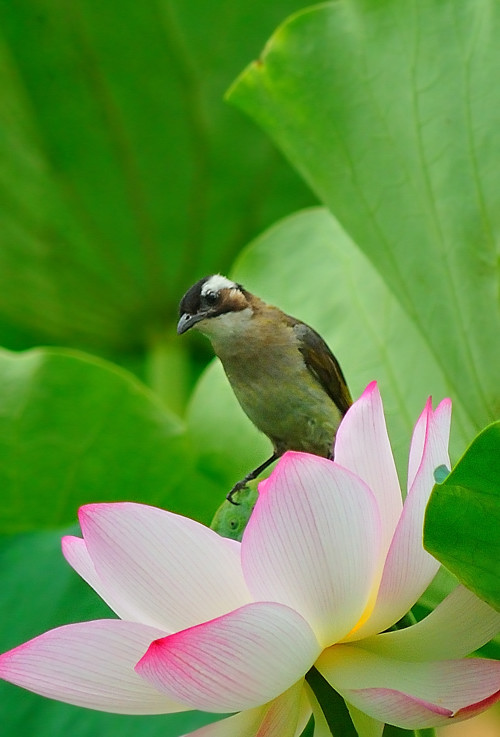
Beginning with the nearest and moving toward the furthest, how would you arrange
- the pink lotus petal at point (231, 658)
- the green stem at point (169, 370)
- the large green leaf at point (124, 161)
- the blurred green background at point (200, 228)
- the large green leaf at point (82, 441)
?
the pink lotus petal at point (231, 658) < the blurred green background at point (200, 228) < the large green leaf at point (82, 441) < the large green leaf at point (124, 161) < the green stem at point (169, 370)

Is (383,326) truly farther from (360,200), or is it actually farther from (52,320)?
(52,320)

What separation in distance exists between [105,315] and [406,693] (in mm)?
964

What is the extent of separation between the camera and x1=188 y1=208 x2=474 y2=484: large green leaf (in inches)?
36.0

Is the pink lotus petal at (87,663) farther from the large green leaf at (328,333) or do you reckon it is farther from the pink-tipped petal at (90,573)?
the large green leaf at (328,333)

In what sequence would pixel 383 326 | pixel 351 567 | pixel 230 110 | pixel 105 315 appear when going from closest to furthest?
pixel 351 567, pixel 383 326, pixel 230 110, pixel 105 315

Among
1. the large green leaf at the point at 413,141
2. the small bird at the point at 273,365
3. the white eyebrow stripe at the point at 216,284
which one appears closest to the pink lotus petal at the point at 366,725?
the large green leaf at the point at 413,141

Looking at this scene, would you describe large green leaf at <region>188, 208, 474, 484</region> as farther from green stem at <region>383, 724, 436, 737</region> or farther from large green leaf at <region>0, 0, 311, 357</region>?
green stem at <region>383, 724, 436, 737</region>

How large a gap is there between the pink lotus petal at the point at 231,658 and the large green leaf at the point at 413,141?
1.17ft

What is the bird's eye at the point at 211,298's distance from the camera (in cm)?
104

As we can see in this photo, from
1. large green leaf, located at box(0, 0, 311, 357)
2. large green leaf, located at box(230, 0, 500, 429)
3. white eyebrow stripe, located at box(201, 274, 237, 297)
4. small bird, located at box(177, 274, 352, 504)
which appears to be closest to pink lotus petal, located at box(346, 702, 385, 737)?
large green leaf, located at box(230, 0, 500, 429)

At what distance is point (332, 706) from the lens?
513 millimetres

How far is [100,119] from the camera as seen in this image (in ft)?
4.10

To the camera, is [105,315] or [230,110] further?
[105,315]

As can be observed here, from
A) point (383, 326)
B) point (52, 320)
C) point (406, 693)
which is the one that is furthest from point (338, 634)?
point (52, 320)
